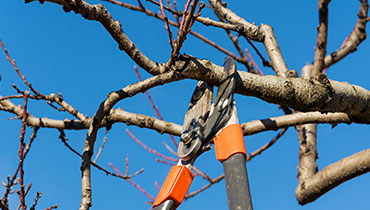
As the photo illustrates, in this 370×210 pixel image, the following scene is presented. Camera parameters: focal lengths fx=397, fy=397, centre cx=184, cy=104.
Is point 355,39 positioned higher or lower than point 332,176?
higher

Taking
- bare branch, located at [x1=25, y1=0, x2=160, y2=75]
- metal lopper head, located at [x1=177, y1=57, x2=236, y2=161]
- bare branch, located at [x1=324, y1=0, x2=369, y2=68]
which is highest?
bare branch, located at [x1=324, y1=0, x2=369, y2=68]

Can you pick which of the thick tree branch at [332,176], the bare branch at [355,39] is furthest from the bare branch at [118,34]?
the bare branch at [355,39]

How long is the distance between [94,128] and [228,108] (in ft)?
2.47

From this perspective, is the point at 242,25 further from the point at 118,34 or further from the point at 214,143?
the point at 214,143

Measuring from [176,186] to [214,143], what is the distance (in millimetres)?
248

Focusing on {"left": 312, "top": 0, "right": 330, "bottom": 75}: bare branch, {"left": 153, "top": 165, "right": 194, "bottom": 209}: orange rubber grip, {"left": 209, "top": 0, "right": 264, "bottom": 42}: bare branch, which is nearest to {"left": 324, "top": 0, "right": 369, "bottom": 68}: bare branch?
{"left": 312, "top": 0, "right": 330, "bottom": 75}: bare branch

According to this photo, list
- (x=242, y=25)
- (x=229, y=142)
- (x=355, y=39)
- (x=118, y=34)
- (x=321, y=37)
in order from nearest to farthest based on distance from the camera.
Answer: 1. (x=229, y=142)
2. (x=118, y=34)
3. (x=242, y=25)
4. (x=321, y=37)
5. (x=355, y=39)

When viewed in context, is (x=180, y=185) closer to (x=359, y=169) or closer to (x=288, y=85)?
(x=288, y=85)

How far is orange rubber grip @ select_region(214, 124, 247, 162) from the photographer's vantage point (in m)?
1.61

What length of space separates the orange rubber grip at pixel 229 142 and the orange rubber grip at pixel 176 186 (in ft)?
0.55

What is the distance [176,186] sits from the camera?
65.7 inches

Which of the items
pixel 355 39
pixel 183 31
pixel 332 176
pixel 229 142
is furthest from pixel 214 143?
pixel 355 39

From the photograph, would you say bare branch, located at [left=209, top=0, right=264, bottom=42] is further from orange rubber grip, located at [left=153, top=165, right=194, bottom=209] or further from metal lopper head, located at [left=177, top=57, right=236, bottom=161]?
orange rubber grip, located at [left=153, top=165, right=194, bottom=209]

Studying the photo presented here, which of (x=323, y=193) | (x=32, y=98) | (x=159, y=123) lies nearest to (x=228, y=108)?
(x=159, y=123)
